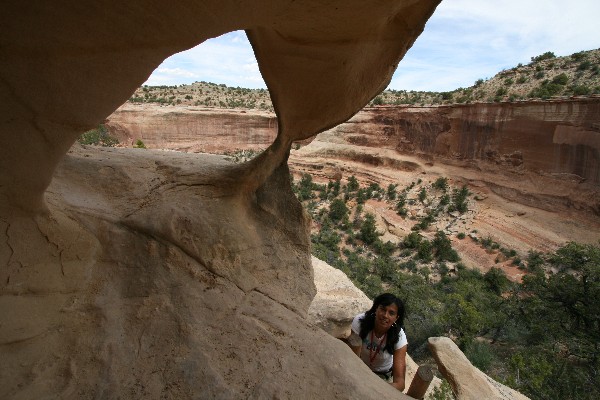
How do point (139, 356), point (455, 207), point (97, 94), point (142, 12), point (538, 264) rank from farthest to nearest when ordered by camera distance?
point (455, 207) < point (538, 264) < point (139, 356) < point (97, 94) < point (142, 12)

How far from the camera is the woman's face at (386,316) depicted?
290 centimetres

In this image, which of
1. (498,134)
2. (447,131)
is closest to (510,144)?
(498,134)

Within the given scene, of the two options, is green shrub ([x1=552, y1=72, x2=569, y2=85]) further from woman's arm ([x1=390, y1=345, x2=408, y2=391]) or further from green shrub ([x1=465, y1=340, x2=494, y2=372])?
woman's arm ([x1=390, y1=345, x2=408, y2=391])

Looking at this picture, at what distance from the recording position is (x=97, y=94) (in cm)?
142

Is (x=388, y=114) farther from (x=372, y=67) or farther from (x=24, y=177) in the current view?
(x=24, y=177)

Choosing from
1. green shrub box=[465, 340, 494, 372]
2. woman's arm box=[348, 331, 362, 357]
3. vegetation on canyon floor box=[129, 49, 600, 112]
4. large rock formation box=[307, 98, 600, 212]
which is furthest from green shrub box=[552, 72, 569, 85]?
woman's arm box=[348, 331, 362, 357]

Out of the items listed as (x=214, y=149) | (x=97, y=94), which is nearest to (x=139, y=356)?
(x=97, y=94)

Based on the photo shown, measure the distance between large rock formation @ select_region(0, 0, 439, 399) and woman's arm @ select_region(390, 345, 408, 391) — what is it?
739 mm

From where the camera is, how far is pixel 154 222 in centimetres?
240

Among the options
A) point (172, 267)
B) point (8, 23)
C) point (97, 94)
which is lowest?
point (172, 267)

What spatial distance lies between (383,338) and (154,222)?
2062mm

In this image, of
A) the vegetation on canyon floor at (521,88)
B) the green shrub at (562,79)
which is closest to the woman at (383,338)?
the vegetation on canyon floor at (521,88)

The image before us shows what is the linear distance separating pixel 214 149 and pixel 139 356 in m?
29.9

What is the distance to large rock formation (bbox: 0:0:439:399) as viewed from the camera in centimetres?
134
